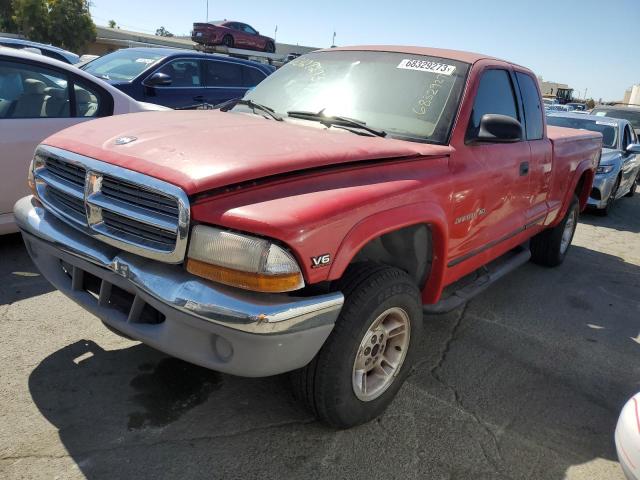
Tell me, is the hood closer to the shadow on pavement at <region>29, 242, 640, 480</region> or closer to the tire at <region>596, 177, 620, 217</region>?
the shadow on pavement at <region>29, 242, 640, 480</region>

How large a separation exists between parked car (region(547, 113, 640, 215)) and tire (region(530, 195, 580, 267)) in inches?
134

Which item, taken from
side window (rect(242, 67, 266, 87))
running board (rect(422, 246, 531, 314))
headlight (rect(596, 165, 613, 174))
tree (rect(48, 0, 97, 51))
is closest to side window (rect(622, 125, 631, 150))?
headlight (rect(596, 165, 613, 174))

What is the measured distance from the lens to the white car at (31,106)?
14.1 feet

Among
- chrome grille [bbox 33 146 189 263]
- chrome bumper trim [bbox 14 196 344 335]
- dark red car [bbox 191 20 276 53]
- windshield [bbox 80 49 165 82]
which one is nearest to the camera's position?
chrome bumper trim [bbox 14 196 344 335]

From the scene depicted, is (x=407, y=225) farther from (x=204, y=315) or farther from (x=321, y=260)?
(x=204, y=315)

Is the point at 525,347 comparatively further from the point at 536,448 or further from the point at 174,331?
the point at 174,331

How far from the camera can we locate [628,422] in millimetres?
2246

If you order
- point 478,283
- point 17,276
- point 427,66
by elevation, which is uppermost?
point 427,66

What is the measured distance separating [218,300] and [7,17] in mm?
42914

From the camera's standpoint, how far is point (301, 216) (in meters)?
2.09

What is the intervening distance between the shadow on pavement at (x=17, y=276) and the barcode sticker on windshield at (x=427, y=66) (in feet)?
9.98

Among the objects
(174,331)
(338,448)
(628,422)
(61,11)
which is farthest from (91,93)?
(61,11)

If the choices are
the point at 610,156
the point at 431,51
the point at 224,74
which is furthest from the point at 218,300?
the point at 610,156

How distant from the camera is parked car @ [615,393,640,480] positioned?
2.11m
